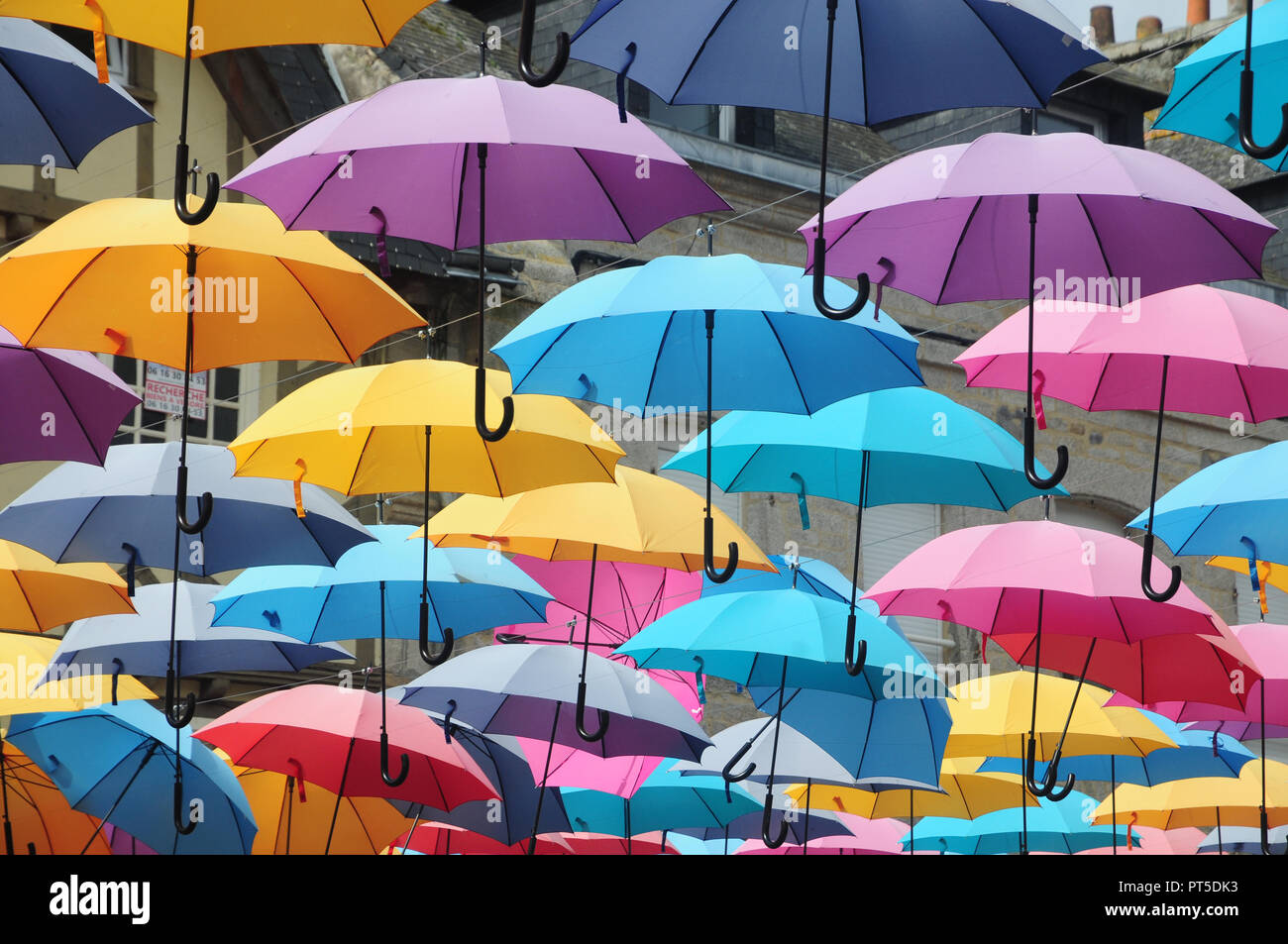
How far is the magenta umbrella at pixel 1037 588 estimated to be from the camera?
7301 mm

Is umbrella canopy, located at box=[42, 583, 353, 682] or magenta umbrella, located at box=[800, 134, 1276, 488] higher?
magenta umbrella, located at box=[800, 134, 1276, 488]

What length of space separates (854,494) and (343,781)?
2.79m

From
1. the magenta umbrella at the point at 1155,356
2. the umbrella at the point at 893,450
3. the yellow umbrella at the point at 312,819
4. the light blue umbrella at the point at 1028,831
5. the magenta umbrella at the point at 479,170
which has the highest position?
the magenta umbrella at the point at 479,170

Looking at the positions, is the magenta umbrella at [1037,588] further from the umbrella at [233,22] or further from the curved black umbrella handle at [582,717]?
the umbrella at [233,22]

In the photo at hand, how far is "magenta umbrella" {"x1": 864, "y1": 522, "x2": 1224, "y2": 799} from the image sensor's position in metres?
7.30

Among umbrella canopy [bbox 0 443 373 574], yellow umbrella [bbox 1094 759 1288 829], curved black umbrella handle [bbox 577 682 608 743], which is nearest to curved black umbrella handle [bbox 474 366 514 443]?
curved black umbrella handle [bbox 577 682 608 743]

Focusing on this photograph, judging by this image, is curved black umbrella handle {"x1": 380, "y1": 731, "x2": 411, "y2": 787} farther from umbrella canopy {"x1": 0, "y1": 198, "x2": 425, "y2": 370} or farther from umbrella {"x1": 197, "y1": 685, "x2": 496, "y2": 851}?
umbrella canopy {"x1": 0, "y1": 198, "x2": 425, "y2": 370}

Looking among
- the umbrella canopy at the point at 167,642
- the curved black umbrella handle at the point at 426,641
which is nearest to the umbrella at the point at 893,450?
the curved black umbrella handle at the point at 426,641

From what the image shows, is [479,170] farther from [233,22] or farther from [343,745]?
[343,745]

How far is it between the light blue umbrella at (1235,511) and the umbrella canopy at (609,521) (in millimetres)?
1841

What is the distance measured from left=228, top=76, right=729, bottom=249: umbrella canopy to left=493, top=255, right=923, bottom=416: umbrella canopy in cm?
62

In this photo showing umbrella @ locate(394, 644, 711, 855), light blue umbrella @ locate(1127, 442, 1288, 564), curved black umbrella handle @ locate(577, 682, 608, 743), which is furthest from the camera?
umbrella @ locate(394, 644, 711, 855)

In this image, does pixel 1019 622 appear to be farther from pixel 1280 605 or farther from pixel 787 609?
pixel 1280 605
